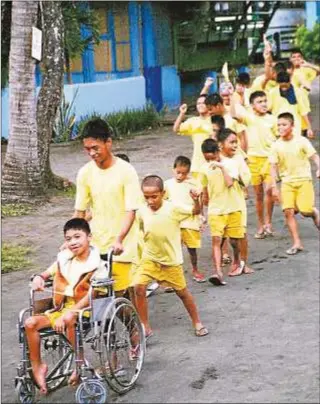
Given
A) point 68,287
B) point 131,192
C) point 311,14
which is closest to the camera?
point 68,287

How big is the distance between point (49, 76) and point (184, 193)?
461cm

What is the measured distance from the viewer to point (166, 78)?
20.2m

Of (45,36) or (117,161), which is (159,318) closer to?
(117,161)

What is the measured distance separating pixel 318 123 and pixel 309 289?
36.0 feet

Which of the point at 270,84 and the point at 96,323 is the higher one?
the point at 270,84

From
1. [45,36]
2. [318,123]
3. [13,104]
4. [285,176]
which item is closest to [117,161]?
[285,176]

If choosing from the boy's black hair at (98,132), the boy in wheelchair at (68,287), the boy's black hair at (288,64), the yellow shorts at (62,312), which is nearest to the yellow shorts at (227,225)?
the boy's black hair at (98,132)

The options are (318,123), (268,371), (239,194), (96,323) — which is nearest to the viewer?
(96,323)

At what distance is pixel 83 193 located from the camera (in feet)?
19.0

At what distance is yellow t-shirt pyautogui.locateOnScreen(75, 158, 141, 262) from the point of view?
5637mm

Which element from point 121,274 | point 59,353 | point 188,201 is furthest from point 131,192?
point 188,201

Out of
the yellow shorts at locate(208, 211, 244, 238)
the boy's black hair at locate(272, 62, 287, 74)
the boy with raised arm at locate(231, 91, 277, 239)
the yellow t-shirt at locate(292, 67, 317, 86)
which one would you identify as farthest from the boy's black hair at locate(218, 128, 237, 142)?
the yellow t-shirt at locate(292, 67, 317, 86)

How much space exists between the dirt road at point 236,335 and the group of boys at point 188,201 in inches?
7.5

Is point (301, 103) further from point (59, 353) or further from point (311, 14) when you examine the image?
point (311, 14)
